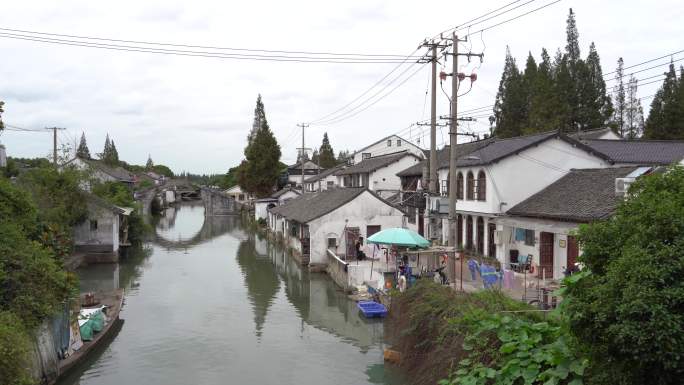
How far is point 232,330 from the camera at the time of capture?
17.1 metres

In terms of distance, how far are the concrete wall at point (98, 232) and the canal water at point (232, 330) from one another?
1.79 m

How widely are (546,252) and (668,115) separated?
3159 centimetres

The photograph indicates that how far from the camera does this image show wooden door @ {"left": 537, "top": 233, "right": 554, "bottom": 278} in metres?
19.1

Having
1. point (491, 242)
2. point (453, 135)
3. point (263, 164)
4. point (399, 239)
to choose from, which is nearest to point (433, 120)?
point (453, 135)

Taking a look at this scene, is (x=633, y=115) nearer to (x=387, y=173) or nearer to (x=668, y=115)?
(x=668, y=115)

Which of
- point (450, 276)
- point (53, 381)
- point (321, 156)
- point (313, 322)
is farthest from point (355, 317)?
point (321, 156)

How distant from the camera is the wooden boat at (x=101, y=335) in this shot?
1279 centimetres

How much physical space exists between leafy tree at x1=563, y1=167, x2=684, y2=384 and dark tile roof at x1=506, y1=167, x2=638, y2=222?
11.4 m

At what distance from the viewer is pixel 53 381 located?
39.0 feet

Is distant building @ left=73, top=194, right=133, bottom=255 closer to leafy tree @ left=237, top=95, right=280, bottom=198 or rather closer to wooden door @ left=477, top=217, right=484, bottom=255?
wooden door @ left=477, top=217, right=484, bottom=255

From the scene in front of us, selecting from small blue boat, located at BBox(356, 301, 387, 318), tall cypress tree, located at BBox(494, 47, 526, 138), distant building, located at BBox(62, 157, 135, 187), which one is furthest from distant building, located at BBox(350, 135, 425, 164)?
small blue boat, located at BBox(356, 301, 387, 318)

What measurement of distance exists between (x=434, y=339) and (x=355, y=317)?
8.14m

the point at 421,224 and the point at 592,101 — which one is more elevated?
the point at 592,101

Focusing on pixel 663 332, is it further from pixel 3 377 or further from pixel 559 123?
A: pixel 559 123
